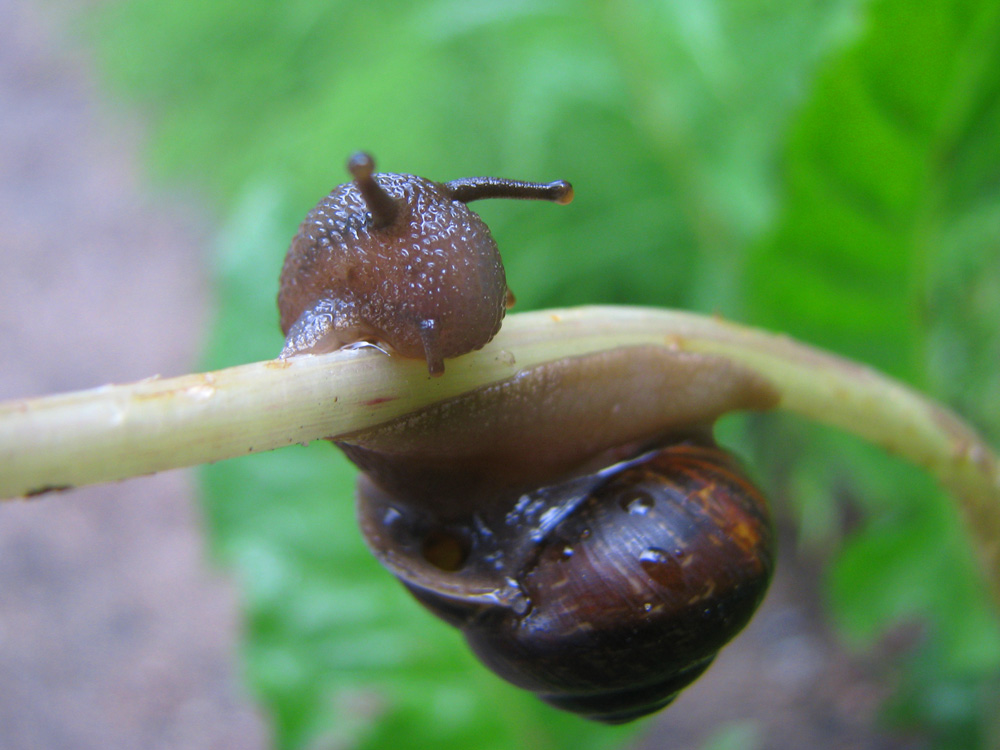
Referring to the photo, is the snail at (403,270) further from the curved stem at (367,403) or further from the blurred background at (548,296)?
the blurred background at (548,296)

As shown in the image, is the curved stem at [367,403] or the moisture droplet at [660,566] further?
the moisture droplet at [660,566]

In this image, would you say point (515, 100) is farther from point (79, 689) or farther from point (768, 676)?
point (79, 689)

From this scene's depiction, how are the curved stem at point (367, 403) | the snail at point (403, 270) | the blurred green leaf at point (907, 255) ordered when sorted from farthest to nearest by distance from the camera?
the blurred green leaf at point (907, 255) < the snail at point (403, 270) < the curved stem at point (367, 403)

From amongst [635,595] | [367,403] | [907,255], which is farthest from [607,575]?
[907,255]

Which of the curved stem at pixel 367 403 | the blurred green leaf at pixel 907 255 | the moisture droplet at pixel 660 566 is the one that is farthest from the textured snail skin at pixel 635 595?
the blurred green leaf at pixel 907 255

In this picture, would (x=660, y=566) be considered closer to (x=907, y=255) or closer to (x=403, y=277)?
(x=403, y=277)

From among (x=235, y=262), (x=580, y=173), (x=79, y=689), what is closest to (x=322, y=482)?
(x=235, y=262)
